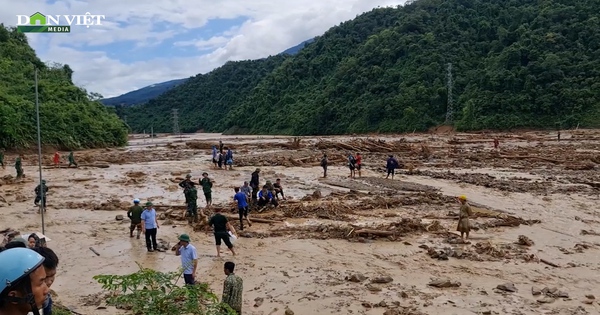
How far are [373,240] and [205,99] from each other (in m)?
148

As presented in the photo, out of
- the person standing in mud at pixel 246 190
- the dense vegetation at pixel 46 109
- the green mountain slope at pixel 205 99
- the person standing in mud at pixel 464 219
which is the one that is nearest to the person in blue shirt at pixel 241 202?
the person standing in mud at pixel 246 190

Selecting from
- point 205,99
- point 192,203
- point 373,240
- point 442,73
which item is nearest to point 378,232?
point 373,240

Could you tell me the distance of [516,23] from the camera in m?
77.9

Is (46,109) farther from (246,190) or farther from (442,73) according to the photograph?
(442,73)

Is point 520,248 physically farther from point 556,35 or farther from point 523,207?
point 556,35

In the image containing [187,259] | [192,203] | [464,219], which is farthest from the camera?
[192,203]

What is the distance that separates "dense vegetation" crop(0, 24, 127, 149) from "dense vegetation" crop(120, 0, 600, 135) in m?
40.8

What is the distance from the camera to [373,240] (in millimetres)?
13281

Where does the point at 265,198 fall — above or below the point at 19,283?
below

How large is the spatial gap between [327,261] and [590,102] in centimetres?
5903

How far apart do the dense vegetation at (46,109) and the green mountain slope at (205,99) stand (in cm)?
7291

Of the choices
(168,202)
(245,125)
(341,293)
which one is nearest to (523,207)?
(341,293)

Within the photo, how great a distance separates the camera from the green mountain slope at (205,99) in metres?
143

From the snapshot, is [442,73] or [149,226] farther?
[442,73]
